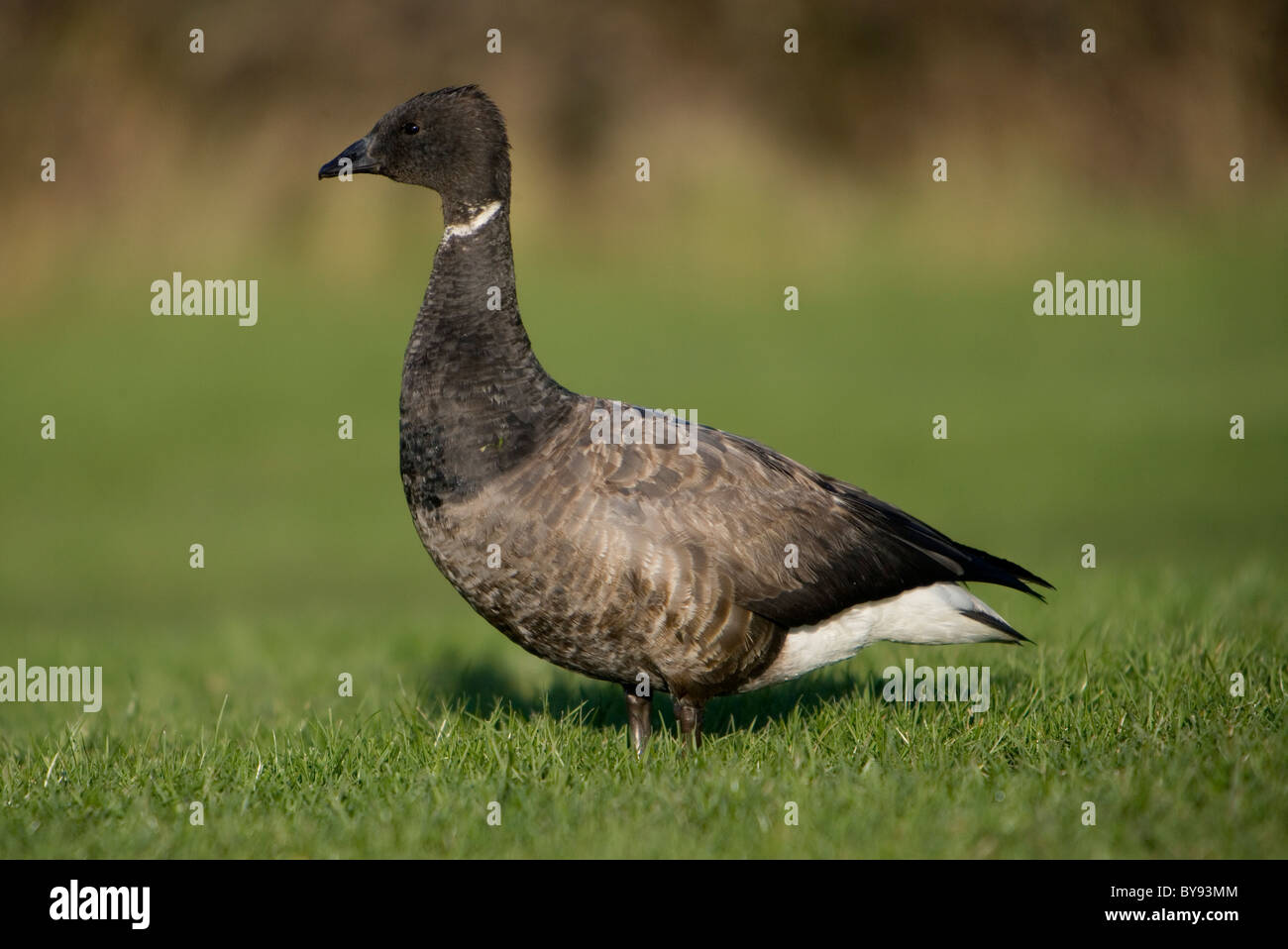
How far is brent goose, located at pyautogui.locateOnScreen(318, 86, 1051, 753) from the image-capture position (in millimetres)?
6480

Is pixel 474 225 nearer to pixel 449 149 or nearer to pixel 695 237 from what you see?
pixel 449 149

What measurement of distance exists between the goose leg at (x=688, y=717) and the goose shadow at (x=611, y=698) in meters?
0.55

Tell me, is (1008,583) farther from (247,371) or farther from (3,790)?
(247,371)

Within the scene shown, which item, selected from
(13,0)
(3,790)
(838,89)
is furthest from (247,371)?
(3,790)

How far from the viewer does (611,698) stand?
8.61 metres

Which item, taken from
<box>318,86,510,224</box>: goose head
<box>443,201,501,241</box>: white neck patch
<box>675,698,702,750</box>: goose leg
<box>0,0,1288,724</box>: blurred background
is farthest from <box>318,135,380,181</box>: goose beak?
<box>0,0,1288,724</box>: blurred background

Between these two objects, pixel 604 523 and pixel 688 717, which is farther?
pixel 688 717

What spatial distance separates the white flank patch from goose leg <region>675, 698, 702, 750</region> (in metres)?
0.30

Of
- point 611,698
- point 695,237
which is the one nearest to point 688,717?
point 611,698

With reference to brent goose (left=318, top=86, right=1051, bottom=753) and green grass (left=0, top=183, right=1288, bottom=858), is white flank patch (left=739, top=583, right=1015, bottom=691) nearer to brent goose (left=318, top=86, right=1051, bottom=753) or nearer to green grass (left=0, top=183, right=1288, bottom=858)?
brent goose (left=318, top=86, right=1051, bottom=753)

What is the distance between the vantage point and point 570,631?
6.59 m

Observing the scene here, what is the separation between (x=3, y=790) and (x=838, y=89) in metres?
30.5

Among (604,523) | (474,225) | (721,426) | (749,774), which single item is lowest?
(749,774)

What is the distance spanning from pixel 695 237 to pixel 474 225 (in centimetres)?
2533
